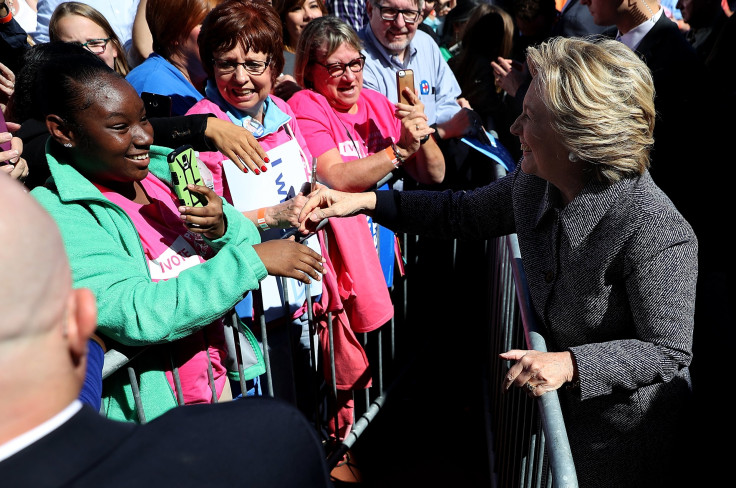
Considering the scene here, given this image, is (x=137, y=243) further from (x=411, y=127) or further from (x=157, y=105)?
(x=411, y=127)

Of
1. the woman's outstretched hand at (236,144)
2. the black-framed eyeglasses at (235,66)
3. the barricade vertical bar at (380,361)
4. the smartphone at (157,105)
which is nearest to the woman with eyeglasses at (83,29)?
the smartphone at (157,105)

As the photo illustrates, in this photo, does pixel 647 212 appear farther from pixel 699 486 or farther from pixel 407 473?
pixel 407 473

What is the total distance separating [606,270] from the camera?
2121 mm

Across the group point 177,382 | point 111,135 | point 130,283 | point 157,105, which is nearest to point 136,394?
point 177,382

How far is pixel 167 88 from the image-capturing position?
3.11 metres

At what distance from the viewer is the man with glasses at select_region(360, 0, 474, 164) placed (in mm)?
4145

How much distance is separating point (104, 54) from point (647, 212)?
9.49 ft

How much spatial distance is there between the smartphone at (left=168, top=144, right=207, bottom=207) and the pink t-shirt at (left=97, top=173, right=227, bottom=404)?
147 mm

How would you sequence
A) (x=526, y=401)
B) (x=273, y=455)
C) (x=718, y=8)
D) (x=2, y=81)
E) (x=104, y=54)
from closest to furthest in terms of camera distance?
(x=273, y=455)
(x=526, y=401)
(x=2, y=81)
(x=104, y=54)
(x=718, y=8)

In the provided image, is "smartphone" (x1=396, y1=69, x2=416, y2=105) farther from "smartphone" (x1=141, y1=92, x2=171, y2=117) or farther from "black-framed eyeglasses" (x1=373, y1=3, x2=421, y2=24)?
"smartphone" (x1=141, y1=92, x2=171, y2=117)

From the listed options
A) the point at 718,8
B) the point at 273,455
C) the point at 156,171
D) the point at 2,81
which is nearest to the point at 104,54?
the point at 2,81

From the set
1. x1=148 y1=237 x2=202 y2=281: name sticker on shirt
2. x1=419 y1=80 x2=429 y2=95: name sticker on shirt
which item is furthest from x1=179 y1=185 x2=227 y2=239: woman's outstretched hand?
x1=419 y1=80 x2=429 y2=95: name sticker on shirt

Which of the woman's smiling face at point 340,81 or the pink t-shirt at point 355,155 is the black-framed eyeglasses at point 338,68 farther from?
the pink t-shirt at point 355,155

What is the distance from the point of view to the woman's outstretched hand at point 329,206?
8.80 feet
